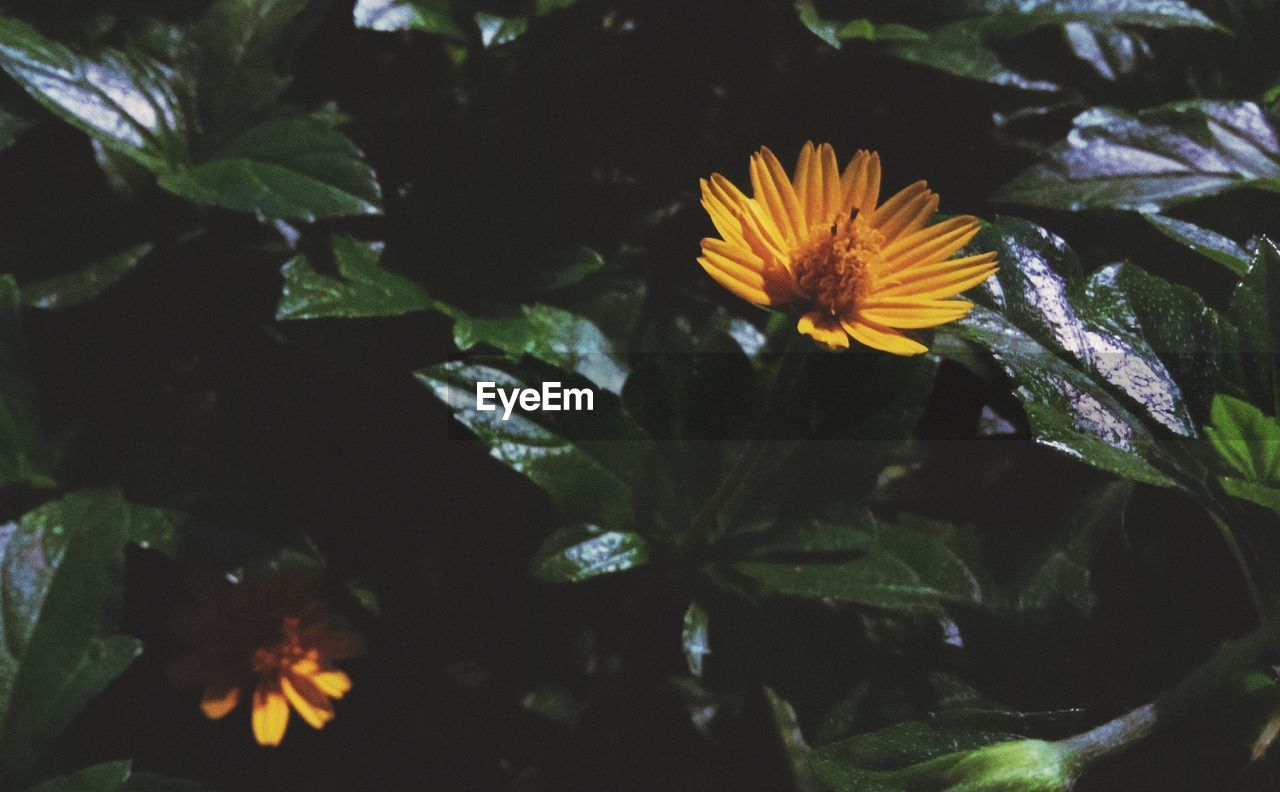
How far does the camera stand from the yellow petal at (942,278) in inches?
29.8

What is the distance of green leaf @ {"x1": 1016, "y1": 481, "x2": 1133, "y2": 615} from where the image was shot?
3.10 feet

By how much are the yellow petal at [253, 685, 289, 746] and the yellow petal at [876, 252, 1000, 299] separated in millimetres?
675

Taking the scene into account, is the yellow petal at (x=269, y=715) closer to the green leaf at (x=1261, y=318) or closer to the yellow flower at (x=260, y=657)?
the yellow flower at (x=260, y=657)

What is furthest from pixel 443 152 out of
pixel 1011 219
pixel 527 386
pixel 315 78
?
pixel 1011 219

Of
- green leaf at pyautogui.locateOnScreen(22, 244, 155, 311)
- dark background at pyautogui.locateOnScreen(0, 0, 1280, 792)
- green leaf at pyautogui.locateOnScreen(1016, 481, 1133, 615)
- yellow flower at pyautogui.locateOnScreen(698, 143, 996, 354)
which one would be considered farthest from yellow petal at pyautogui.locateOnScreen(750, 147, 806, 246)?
green leaf at pyautogui.locateOnScreen(22, 244, 155, 311)

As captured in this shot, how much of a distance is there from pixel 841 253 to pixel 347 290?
0.43 m

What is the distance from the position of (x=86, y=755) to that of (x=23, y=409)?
32 centimetres

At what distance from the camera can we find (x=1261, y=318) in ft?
2.56

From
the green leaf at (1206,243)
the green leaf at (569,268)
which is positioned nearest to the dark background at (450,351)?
the green leaf at (569,268)

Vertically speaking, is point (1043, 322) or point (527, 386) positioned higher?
point (1043, 322)

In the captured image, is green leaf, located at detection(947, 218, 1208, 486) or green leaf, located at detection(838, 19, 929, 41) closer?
green leaf, located at detection(947, 218, 1208, 486)

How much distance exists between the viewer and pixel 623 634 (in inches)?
43.1

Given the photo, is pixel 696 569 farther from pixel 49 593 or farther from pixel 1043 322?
pixel 49 593

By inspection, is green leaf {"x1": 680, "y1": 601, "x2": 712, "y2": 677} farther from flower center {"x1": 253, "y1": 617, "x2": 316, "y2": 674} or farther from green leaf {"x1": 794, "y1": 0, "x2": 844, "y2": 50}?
green leaf {"x1": 794, "y1": 0, "x2": 844, "y2": 50}
